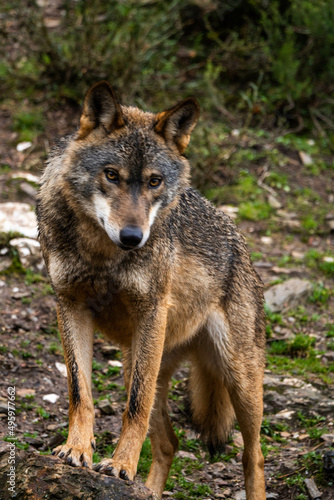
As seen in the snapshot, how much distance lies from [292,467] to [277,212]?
4.97 meters

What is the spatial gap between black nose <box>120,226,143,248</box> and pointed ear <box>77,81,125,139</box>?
80 centimetres

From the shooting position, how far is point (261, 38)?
37.9 feet

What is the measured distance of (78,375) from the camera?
13.4 feet

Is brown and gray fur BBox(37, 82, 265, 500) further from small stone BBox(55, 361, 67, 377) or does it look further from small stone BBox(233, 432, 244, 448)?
small stone BBox(55, 361, 67, 377)

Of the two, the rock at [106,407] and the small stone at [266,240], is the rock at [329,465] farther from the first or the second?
the small stone at [266,240]

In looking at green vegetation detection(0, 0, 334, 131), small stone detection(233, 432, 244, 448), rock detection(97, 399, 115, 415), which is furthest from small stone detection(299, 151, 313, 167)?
rock detection(97, 399, 115, 415)

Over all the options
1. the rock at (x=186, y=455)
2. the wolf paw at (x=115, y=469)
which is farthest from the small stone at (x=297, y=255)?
the wolf paw at (x=115, y=469)

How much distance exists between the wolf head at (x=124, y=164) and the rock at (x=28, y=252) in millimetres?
3200

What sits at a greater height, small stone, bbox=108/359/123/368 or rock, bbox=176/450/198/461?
small stone, bbox=108/359/123/368

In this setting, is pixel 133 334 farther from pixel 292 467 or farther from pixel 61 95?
pixel 61 95

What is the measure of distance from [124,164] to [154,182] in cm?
26

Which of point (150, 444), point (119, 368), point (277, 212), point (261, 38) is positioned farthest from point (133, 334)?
point (261, 38)

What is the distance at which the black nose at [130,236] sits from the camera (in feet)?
12.1

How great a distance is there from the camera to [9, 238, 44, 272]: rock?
283 inches
